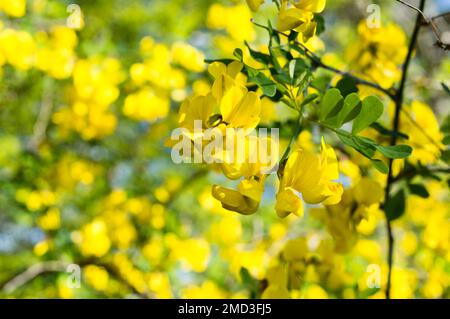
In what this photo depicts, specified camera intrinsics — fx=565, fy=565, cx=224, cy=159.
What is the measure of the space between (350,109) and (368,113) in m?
0.02

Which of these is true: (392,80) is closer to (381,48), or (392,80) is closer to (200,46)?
(381,48)

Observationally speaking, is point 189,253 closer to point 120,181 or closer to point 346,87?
point 120,181

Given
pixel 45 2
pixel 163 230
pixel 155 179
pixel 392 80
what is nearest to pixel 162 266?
pixel 163 230

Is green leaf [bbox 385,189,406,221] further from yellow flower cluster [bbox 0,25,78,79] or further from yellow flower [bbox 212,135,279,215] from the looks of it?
yellow flower cluster [bbox 0,25,78,79]

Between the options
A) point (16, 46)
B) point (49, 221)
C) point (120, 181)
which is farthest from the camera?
point (120, 181)

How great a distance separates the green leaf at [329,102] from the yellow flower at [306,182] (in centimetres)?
4

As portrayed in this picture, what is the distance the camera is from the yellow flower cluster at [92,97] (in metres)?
1.78

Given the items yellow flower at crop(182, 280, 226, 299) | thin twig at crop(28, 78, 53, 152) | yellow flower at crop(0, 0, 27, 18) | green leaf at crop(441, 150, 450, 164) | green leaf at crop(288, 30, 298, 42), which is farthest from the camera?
thin twig at crop(28, 78, 53, 152)

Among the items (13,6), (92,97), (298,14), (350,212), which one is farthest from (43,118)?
(298,14)

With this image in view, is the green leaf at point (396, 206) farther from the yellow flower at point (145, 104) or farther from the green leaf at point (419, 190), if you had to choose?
the yellow flower at point (145, 104)

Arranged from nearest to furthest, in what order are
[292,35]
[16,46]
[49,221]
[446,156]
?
[292,35]
[446,156]
[16,46]
[49,221]

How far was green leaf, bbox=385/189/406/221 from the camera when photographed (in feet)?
2.71

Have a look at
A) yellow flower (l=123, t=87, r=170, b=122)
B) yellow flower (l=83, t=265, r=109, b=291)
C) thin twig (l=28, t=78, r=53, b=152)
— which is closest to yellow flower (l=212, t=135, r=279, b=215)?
yellow flower (l=83, t=265, r=109, b=291)

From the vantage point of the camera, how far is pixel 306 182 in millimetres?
550
